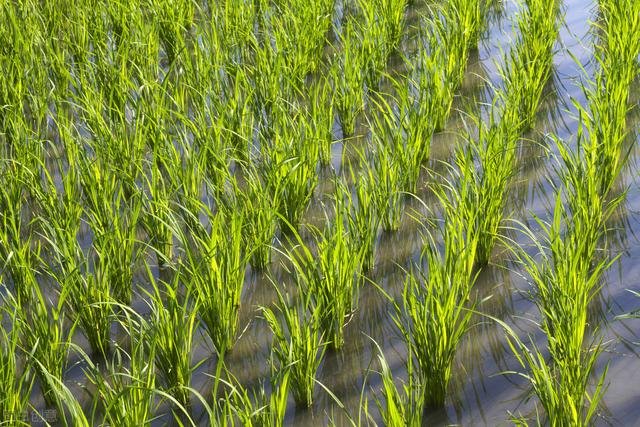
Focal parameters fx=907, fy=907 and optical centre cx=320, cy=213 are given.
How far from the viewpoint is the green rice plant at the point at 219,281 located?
8.03ft

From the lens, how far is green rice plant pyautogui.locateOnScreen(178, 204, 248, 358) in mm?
2447

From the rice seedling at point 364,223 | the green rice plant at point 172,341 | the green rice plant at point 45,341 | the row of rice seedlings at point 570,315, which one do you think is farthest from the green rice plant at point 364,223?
the green rice plant at point 45,341

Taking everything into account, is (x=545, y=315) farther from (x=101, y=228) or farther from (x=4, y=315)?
(x=4, y=315)

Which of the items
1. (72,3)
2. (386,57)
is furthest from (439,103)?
(72,3)

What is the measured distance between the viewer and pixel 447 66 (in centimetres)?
368

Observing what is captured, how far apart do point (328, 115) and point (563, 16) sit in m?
1.67

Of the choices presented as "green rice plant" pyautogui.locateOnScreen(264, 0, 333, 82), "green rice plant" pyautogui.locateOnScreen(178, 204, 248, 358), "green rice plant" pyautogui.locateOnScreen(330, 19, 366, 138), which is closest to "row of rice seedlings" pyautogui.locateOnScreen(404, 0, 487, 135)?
"green rice plant" pyautogui.locateOnScreen(330, 19, 366, 138)

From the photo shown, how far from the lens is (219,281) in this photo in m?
2.47

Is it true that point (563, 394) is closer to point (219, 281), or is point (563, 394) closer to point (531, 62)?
point (219, 281)

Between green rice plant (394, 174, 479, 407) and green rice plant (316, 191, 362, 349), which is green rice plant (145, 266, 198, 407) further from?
green rice plant (394, 174, 479, 407)

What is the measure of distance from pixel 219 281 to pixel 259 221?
305 mm

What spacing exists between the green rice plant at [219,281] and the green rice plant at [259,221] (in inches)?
3.4

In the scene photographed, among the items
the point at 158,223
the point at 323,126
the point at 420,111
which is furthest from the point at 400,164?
the point at 158,223

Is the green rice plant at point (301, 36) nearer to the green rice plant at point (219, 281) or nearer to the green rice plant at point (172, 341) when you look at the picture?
the green rice plant at point (219, 281)
